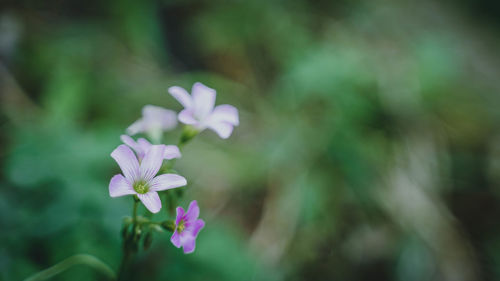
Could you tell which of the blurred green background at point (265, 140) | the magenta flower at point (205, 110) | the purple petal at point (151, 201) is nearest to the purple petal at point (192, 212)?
the purple petal at point (151, 201)

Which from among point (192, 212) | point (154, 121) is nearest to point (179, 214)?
point (192, 212)

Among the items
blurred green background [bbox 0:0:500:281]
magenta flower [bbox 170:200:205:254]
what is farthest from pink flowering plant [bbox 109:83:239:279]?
blurred green background [bbox 0:0:500:281]

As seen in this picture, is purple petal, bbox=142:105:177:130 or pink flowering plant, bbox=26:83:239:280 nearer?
pink flowering plant, bbox=26:83:239:280

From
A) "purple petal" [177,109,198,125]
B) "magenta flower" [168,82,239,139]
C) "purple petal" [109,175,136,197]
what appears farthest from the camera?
"magenta flower" [168,82,239,139]

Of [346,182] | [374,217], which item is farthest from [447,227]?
[346,182]

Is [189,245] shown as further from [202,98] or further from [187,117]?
[202,98]

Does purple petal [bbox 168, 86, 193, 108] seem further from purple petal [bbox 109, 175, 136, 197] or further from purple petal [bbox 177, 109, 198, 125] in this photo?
purple petal [bbox 109, 175, 136, 197]
